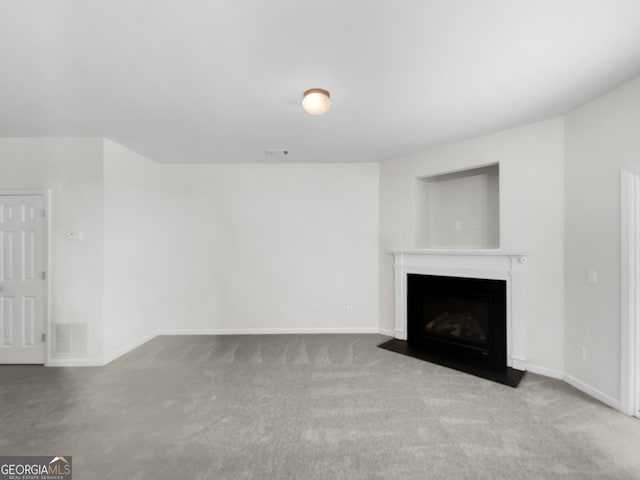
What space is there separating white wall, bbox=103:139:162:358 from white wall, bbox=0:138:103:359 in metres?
0.11

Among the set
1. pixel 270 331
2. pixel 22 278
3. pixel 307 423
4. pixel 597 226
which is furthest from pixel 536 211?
pixel 22 278

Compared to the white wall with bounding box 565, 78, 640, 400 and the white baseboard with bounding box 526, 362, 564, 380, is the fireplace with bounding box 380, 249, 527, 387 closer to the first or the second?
the white baseboard with bounding box 526, 362, 564, 380

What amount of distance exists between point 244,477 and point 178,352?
233 cm

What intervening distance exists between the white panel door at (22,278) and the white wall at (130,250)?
68cm

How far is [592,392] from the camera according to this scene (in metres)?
2.45

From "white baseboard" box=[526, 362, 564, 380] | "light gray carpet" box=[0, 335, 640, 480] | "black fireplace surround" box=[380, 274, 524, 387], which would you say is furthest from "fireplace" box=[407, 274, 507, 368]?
"light gray carpet" box=[0, 335, 640, 480]

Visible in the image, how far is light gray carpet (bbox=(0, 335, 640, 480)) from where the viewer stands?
1.70 m

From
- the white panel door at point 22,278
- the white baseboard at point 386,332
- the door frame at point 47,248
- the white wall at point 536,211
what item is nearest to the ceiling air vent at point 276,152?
the white wall at point 536,211

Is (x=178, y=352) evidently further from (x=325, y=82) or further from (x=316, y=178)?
(x=325, y=82)

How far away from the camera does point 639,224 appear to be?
7.13 ft

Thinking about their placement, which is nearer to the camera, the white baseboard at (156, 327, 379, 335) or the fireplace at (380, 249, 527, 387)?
the fireplace at (380, 249, 527, 387)

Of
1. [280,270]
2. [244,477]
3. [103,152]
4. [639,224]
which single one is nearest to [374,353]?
[280,270]

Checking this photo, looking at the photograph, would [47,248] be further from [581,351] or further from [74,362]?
[581,351]

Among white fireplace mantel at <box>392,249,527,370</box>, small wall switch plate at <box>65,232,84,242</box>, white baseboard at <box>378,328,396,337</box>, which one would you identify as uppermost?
small wall switch plate at <box>65,232,84,242</box>
